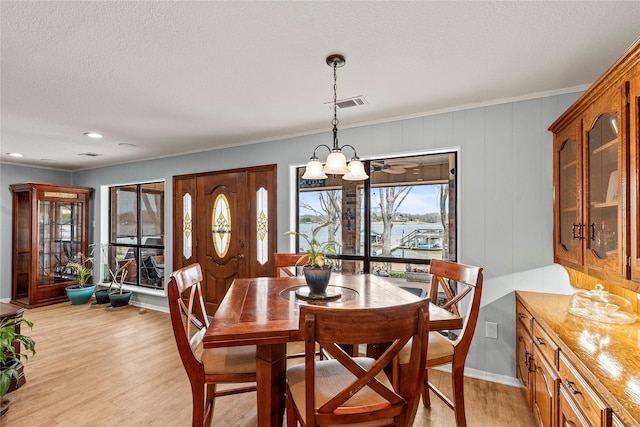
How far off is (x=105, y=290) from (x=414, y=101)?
5.73 m

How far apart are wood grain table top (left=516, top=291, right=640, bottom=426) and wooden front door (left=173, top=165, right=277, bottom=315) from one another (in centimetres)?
289

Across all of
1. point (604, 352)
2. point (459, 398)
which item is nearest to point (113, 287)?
point (459, 398)

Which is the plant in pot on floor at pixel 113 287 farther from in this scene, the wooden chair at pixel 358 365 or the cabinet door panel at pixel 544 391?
the cabinet door panel at pixel 544 391

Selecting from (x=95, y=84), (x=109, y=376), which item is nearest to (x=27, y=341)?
(x=109, y=376)

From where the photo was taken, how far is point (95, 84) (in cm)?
242

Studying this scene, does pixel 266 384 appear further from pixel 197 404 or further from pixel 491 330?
pixel 491 330

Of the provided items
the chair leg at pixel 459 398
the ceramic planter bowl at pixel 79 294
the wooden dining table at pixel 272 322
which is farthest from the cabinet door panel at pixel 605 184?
the ceramic planter bowl at pixel 79 294

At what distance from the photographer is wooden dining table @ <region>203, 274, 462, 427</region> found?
56.3 inches

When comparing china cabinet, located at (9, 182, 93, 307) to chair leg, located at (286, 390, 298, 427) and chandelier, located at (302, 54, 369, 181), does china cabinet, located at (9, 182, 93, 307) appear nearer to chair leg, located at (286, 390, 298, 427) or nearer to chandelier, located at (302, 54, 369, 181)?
chandelier, located at (302, 54, 369, 181)

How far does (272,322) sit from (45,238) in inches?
236

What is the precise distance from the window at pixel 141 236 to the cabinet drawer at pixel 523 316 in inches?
195

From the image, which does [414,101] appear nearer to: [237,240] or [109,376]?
[237,240]

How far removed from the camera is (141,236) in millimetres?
5516

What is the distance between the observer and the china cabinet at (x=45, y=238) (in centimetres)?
525
